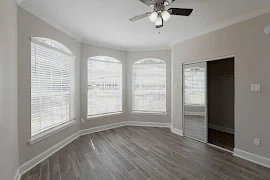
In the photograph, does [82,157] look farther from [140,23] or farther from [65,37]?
[140,23]

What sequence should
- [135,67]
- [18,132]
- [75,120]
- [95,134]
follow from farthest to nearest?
[135,67] → [95,134] → [75,120] → [18,132]

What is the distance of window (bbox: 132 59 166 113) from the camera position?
4.75 meters

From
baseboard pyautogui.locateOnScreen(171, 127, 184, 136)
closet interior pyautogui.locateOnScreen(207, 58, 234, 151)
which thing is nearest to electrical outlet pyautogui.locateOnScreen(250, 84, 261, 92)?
closet interior pyautogui.locateOnScreen(207, 58, 234, 151)

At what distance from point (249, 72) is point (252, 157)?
1593 millimetres

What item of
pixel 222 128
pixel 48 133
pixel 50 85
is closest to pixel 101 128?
pixel 48 133

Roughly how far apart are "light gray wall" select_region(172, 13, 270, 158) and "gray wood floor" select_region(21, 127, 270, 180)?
1.67ft

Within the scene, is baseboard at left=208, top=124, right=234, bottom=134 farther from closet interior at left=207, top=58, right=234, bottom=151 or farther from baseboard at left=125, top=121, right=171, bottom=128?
baseboard at left=125, top=121, right=171, bottom=128

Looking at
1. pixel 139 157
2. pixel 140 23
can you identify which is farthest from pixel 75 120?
pixel 140 23

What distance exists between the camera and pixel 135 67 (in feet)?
16.2

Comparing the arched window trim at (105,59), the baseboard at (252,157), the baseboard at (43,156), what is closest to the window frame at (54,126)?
the baseboard at (43,156)

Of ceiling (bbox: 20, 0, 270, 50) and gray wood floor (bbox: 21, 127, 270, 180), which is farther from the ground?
ceiling (bbox: 20, 0, 270, 50)

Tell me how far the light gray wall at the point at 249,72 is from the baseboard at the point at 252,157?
0.06m

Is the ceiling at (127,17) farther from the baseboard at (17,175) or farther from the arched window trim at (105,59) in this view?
the baseboard at (17,175)

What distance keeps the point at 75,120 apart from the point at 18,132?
1565 millimetres
